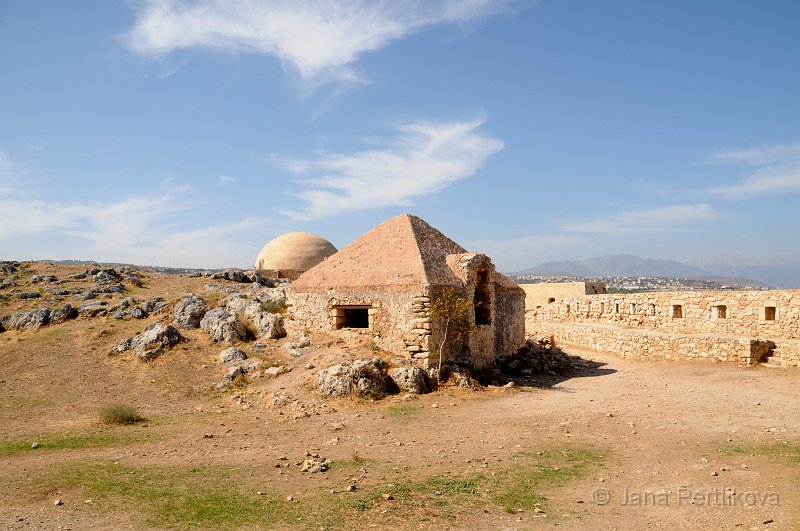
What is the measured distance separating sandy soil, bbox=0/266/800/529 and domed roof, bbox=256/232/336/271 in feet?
53.2

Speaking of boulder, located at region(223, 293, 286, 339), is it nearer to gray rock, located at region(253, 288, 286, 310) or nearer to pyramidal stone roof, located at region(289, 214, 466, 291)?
gray rock, located at region(253, 288, 286, 310)

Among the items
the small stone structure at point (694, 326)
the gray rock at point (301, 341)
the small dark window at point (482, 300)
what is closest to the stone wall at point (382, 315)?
the gray rock at point (301, 341)

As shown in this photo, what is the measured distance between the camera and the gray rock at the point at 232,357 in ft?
50.5

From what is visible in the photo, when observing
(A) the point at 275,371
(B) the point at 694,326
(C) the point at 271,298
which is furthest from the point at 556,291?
(A) the point at 275,371

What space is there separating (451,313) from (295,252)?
21002mm

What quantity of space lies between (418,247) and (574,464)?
886 cm

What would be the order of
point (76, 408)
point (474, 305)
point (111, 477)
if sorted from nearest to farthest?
1. point (111, 477)
2. point (76, 408)
3. point (474, 305)

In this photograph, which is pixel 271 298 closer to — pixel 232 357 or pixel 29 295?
pixel 232 357

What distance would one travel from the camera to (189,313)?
18.3 metres

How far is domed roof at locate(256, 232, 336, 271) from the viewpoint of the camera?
1315 inches

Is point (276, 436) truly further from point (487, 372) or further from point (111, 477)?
point (487, 372)

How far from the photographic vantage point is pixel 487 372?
1502 cm

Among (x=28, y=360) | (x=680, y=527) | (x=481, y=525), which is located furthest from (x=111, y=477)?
(x=28, y=360)

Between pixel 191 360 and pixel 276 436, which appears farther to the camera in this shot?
pixel 191 360
